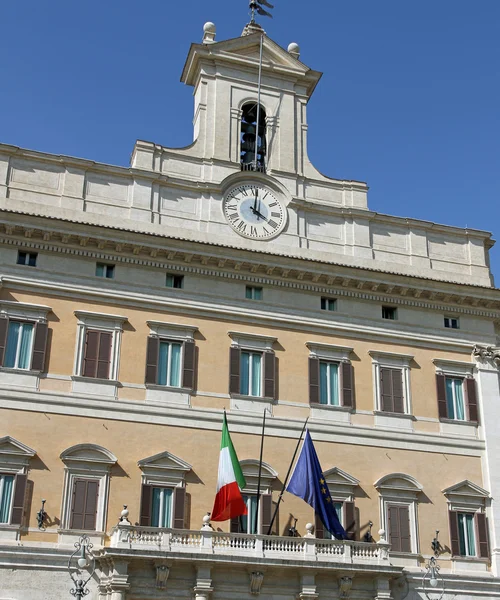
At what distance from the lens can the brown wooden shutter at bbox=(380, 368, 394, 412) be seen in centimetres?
3048

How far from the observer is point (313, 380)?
29.8 metres

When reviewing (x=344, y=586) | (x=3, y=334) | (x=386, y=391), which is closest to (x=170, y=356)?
(x=3, y=334)

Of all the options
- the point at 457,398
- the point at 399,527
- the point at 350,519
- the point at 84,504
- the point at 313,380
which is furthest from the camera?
the point at 457,398

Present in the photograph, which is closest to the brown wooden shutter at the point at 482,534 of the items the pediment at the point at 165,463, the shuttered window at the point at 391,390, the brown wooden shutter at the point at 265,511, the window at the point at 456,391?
the window at the point at 456,391

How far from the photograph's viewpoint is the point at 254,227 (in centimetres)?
3112

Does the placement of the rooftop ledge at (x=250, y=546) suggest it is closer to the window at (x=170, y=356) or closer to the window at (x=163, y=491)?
the window at (x=163, y=491)

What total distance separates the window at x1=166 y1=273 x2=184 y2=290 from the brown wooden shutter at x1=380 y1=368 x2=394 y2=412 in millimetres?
7152

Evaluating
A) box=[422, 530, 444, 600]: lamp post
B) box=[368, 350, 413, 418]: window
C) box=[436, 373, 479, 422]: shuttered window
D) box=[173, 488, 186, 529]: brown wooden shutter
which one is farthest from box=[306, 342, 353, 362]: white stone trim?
box=[422, 530, 444, 600]: lamp post

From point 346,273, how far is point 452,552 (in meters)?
9.34

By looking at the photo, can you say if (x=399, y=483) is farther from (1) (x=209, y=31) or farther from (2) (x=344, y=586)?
(1) (x=209, y=31)

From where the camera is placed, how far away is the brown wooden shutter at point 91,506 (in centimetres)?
2597

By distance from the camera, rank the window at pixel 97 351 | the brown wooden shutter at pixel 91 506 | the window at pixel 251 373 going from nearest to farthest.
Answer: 1. the brown wooden shutter at pixel 91 506
2. the window at pixel 97 351
3. the window at pixel 251 373

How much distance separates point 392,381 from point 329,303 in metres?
3.28

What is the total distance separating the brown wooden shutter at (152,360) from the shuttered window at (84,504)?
349 centimetres
